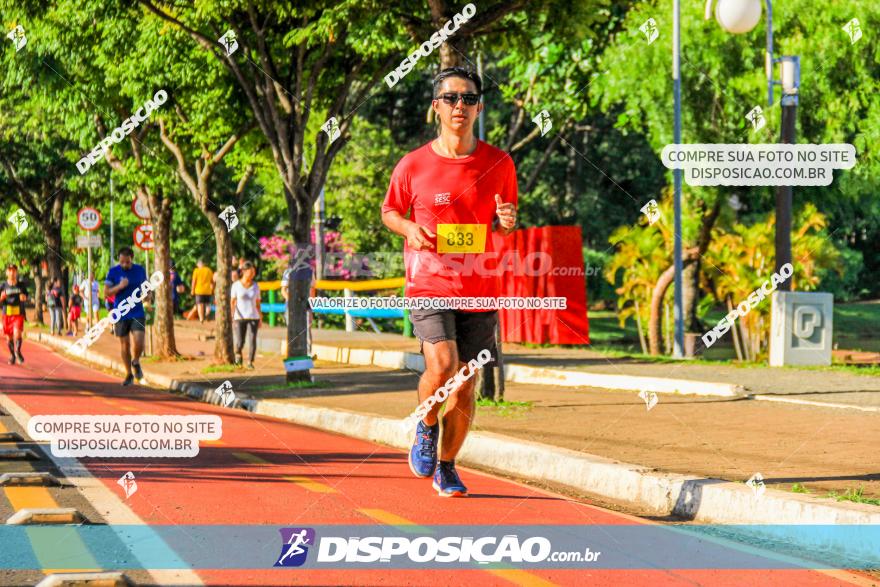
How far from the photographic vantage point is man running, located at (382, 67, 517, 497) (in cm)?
755

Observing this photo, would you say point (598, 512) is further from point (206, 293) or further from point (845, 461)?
point (206, 293)

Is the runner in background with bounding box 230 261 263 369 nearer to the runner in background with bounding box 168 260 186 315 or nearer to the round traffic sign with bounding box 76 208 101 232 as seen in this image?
the runner in background with bounding box 168 260 186 315

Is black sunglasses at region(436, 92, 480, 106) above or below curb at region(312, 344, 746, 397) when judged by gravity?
above

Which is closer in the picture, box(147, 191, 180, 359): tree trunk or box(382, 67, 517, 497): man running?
box(382, 67, 517, 497): man running

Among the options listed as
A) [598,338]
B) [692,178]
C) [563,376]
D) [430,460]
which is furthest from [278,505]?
[598,338]

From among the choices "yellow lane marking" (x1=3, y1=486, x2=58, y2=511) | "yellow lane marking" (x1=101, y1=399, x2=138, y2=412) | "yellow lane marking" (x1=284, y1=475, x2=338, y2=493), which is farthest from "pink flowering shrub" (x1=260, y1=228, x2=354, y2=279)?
"yellow lane marking" (x1=3, y1=486, x2=58, y2=511)

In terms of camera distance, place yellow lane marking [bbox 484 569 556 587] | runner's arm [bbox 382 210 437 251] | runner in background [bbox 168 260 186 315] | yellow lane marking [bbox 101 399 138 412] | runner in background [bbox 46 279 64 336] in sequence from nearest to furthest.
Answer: yellow lane marking [bbox 484 569 556 587] < runner's arm [bbox 382 210 437 251] < yellow lane marking [bbox 101 399 138 412] < runner in background [bbox 168 260 186 315] < runner in background [bbox 46 279 64 336]

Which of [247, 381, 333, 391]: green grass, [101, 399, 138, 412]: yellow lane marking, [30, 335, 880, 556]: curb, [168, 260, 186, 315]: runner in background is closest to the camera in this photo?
[30, 335, 880, 556]: curb

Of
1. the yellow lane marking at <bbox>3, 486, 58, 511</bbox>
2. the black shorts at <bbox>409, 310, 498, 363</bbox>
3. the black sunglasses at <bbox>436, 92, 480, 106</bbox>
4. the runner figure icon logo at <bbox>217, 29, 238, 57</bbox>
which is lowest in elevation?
the yellow lane marking at <bbox>3, 486, 58, 511</bbox>

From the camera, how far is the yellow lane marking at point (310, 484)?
328 inches

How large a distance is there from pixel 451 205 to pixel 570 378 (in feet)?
34.7

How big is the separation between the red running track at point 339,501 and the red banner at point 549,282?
1081cm

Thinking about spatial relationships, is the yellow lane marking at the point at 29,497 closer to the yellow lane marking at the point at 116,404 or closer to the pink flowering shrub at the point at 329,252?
the yellow lane marking at the point at 116,404

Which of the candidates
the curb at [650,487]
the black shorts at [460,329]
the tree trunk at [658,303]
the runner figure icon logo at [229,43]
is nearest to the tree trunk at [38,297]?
the tree trunk at [658,303]
